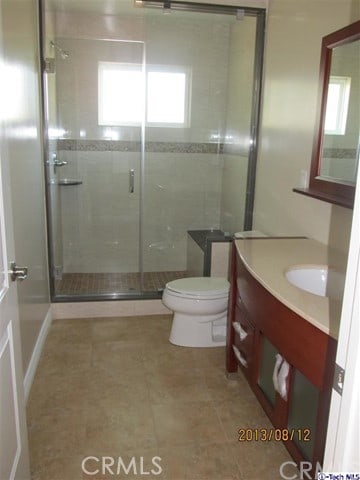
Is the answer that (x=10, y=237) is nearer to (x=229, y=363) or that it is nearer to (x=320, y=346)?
(x=320, y=346)

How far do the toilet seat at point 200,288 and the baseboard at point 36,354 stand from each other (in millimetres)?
944

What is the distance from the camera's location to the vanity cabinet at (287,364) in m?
1.40

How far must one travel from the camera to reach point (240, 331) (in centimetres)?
221

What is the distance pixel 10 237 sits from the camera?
4.84 feet

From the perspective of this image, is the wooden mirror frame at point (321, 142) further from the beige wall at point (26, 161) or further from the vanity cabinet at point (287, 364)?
the beige wall at point (26, 161)

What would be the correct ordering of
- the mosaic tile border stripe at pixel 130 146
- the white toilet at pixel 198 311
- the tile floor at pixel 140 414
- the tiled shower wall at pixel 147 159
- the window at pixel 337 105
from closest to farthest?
the tile floor at pixel 140 414, the window at pixel 337 105, the white toilet at pixel 198 311, the tiled shower wall at pixel 147 159, the mosaic tile border stripe at pixel 130 146

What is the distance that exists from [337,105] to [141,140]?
223 cm

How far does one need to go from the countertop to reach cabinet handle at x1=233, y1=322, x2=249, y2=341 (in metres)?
0.40

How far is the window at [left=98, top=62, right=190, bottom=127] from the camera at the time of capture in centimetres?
393

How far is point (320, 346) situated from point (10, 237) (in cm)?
114

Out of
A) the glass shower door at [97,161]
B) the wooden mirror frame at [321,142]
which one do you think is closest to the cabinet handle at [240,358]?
the wooden mirror frame at [321,142]

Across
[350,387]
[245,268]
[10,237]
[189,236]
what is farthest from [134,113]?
[350,387]

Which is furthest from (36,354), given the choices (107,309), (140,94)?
(140,94)

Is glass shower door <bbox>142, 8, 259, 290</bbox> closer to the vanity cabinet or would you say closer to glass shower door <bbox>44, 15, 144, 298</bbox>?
glass shower door <bbox>44, 15, 144, 298</bbox>
